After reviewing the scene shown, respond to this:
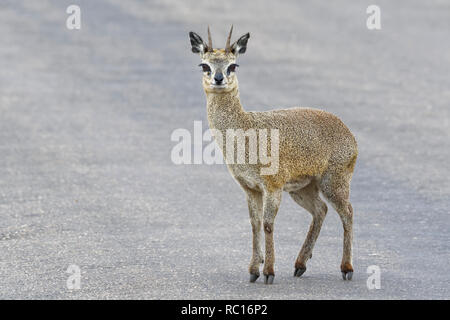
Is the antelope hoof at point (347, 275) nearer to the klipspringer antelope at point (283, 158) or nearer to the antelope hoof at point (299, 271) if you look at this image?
the klipspringer antelope at point (283, 158)

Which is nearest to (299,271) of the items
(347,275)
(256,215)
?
(347,275)

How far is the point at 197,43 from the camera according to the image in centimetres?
948

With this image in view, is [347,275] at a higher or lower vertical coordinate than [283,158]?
lower

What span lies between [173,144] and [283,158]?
260 inches

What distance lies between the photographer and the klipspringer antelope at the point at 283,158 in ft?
30.9

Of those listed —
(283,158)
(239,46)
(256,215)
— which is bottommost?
(256,215)

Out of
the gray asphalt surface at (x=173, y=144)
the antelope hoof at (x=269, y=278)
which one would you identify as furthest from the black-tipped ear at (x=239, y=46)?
the gray asphalt surface at (x=173, y=144)

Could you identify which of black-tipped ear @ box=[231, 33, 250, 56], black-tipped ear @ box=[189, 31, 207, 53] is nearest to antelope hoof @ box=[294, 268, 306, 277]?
black-tipped ear @ box=[231, 33, 250, 56]

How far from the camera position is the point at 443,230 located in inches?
465

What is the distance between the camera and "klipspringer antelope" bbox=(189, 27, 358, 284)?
9.43 meters

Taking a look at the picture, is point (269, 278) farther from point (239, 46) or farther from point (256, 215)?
point (239, 46)

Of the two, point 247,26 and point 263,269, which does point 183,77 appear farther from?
point 263,269

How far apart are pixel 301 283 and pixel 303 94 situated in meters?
9.24

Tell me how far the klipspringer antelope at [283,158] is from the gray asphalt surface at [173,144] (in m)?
0.40
